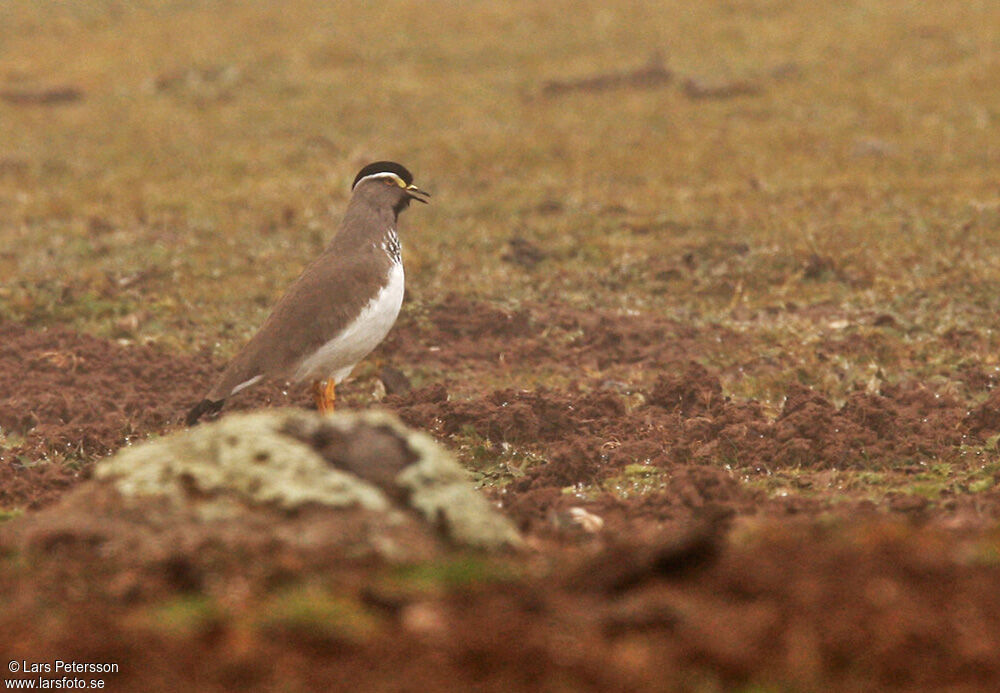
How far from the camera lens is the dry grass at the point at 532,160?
15.5 meters

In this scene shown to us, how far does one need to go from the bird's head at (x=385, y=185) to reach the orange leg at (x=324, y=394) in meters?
1.49

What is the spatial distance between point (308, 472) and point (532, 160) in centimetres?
1513

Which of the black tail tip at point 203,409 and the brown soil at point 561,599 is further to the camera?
the black tail tip at point 203,409

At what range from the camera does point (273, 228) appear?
60.6 feet

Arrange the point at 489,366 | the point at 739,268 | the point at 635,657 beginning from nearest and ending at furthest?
the point at 635,657 → the point at 489,366 → the point at 739,268

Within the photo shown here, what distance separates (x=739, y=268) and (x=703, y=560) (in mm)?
10547

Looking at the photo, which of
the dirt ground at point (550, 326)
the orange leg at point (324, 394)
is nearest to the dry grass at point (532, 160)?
the dirt ground at point (550, 326)

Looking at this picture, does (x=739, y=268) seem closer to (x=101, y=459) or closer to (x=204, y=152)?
(x=101, y=459)

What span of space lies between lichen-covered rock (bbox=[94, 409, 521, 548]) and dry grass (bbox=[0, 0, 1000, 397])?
6.44 meters

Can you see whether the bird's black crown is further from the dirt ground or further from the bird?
the dirt ground

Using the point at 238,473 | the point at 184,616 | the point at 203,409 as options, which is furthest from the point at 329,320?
the point at 184,616

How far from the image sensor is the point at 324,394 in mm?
11438

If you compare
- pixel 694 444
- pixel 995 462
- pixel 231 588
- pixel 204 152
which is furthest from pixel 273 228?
pixel 231 588
